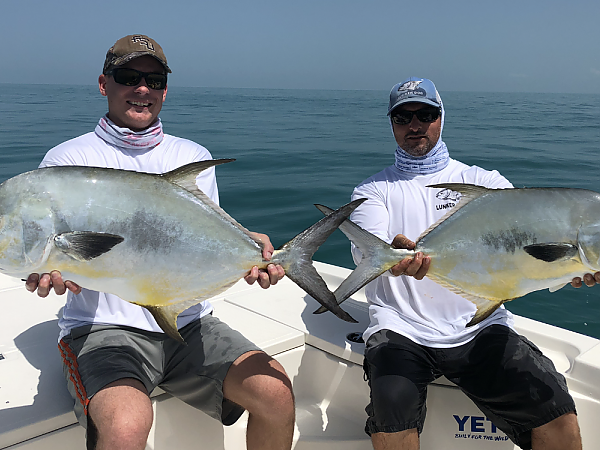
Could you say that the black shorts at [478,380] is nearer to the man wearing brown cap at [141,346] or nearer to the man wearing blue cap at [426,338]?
the man wearing blue cap at [426,338]

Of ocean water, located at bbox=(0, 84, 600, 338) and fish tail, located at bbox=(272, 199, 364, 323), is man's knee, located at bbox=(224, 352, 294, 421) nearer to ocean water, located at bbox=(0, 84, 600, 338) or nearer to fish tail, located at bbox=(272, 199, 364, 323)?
fish tail, located at bbox=(272, 199, 364, 323)

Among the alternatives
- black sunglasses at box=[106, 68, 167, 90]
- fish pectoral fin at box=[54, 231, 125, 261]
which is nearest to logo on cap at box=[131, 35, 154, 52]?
black sunglasses at box=[106, 68, 167, 90]

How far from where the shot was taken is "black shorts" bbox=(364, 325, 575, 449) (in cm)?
214

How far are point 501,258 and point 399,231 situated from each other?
746 mm

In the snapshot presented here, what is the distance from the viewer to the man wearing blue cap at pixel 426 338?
2141 mm

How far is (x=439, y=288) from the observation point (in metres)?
2.56

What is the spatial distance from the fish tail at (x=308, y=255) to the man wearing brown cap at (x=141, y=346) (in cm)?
5

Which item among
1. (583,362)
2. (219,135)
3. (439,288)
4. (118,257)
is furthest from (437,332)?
(219,135)

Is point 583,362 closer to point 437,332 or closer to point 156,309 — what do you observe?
point 437,332

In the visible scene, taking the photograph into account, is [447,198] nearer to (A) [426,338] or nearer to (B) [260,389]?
(A) [426,338]

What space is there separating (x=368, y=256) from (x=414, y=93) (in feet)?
3.78

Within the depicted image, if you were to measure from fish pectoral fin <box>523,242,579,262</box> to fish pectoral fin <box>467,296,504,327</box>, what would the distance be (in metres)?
0.24

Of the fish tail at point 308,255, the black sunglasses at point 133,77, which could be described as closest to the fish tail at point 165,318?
the fish tail at point 308,255

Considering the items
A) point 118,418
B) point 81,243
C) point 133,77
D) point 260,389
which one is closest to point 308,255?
point 260,389
